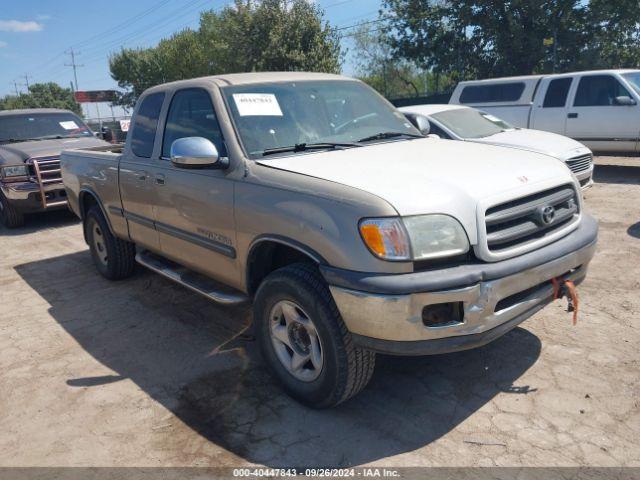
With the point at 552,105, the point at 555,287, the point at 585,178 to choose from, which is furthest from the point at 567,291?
the point at 552,105

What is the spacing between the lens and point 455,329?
2715 mm

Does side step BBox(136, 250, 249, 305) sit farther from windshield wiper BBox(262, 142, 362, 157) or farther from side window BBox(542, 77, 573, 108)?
side window BBox(542, 77, 573, 108)

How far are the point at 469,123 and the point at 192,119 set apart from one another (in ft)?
18.3

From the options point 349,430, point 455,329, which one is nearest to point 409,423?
point 349,430

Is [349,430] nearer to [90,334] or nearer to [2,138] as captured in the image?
[90,334]

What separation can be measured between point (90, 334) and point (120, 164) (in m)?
1.55

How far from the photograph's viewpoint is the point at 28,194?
28.9ft

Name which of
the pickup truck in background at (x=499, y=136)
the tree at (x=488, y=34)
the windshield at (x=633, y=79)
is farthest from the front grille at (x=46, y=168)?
the tree at (x=488, y=34)

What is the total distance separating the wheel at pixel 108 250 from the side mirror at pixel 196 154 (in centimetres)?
250

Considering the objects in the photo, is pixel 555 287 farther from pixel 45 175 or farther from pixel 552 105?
pixel 552 105

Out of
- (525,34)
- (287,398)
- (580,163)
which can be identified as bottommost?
(287,398)

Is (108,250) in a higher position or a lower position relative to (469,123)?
lower

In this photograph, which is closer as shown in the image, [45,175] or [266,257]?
[266,257]

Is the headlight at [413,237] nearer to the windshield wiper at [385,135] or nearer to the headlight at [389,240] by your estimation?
the headlight at [389,240]
